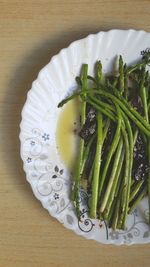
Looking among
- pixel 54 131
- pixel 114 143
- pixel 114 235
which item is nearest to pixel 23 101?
pixel 54 131

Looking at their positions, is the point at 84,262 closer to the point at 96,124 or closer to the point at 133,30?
the point at 96,124

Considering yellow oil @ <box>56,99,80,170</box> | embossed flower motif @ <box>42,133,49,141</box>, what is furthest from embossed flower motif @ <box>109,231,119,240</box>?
embossed flower motif @ <box>42,133,49,141</box>

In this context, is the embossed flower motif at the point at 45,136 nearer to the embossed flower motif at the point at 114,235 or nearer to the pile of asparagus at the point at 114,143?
the pile of asparagus at the point at 114,143

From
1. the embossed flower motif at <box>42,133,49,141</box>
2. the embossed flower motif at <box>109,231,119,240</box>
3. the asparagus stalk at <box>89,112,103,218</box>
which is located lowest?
the embossed flower motif at <box>109,231,119,240</box>

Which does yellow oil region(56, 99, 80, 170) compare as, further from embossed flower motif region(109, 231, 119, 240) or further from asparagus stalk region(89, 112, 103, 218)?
embossed flower motif region(109, 231, 119, 240)

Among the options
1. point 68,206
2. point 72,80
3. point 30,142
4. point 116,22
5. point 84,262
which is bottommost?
point 84,262

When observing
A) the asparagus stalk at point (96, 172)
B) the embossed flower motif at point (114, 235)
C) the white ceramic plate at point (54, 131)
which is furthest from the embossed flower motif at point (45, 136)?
the embossed flower motif at point (114, 235)

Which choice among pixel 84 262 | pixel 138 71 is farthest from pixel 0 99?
pixel 84 262
